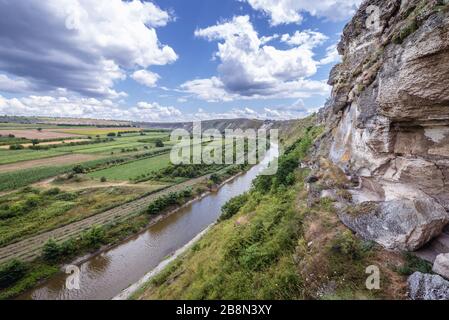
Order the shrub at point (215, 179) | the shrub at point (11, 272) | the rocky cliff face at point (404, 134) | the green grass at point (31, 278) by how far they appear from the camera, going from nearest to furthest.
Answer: the rocky cliff face at point (404, 134), the green grass at point (31, 278), the shrub at point (11, 272), the shrub at point (215, 179)

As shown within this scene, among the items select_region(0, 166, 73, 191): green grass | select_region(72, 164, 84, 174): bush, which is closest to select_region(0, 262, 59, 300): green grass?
select_region(0, 166, 73, 191): green grass

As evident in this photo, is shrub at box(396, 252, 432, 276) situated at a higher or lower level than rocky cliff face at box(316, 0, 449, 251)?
lower

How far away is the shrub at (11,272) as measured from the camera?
17.5 m

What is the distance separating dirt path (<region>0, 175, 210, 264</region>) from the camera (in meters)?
20.6

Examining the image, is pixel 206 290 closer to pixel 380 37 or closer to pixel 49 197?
pixel 380 37

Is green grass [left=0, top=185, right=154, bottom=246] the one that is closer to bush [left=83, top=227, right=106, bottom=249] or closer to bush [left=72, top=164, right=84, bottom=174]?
bush [left=83, top=227, right=106, bottom=249]

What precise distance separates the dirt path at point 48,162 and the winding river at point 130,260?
1531 inches

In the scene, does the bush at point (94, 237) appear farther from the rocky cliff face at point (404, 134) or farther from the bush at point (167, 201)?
the rocky cliff face at point (404, 134)

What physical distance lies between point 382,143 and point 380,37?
300 inches

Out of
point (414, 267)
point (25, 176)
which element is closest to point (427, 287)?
point (414, 267)

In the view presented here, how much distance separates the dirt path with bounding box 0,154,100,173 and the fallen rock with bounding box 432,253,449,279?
202 ft

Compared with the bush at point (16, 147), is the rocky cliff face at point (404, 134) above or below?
above

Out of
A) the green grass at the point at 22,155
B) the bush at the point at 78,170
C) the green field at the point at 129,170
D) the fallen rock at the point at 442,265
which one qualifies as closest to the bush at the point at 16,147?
the green grass at the point at 22,155
